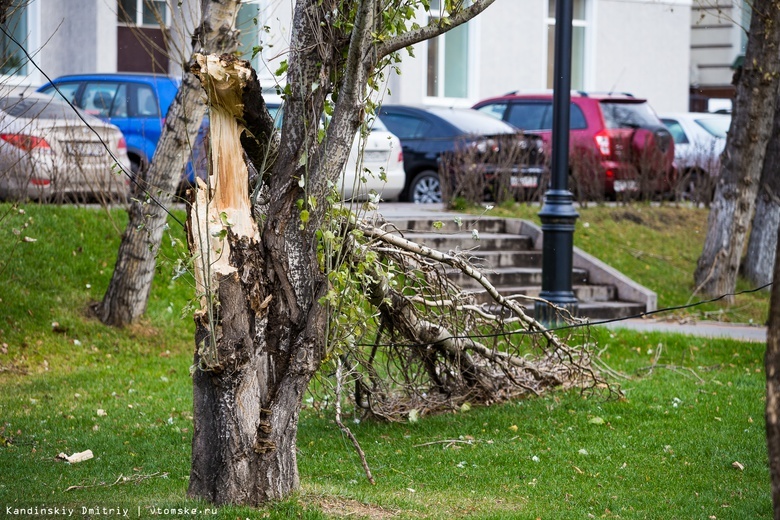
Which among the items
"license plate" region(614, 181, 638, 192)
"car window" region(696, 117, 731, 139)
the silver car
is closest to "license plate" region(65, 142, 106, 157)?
the silver car

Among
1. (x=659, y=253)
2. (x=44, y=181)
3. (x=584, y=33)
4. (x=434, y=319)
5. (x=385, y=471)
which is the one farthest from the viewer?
(x=584, y=33)

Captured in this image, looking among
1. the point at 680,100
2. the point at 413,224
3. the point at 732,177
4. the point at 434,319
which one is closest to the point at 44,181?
the point at 413,224

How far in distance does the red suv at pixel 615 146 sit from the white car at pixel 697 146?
0.43 meters

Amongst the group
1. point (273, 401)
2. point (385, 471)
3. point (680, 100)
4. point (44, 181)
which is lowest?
point (385, 471)

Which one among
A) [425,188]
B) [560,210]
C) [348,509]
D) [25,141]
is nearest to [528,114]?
[425,188]

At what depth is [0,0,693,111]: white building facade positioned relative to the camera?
2156 cm

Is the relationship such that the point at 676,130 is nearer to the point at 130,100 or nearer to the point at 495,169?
the point at 495,169

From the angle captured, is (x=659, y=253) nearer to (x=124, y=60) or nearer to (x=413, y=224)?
(x=413, y=224)

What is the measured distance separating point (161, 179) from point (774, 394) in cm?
760

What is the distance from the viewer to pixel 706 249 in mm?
13164

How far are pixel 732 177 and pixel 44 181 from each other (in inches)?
322

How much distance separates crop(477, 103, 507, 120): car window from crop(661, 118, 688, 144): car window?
11.9ft

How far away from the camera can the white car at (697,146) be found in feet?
55.7

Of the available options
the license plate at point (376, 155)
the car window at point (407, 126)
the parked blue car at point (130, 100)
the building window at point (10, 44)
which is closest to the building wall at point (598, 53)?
the car window at point (407, 126)
